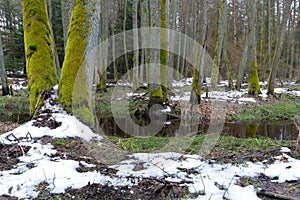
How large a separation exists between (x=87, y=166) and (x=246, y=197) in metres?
2.00

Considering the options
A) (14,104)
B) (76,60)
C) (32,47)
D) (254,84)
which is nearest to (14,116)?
(14,104)

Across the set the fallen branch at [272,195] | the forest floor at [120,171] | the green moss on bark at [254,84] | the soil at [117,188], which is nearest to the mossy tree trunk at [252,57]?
the green moss on bark at [254,84]

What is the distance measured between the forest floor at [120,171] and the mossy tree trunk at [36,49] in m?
0.93

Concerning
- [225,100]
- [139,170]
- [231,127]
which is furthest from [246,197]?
[225,100]

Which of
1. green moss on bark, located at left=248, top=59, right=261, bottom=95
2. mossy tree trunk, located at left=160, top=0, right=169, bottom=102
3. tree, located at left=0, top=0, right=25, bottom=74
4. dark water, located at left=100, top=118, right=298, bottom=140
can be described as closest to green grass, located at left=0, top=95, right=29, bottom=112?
dark water, located at left=100, top=118, right=298, bottom=140

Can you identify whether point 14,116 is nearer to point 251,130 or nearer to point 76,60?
point 76,60

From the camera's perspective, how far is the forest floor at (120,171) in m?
2.80

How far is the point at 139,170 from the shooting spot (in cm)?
348

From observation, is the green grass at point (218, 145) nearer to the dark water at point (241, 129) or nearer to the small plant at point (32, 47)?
the dark water at point (241, 129)

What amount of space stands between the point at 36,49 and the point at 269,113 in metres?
8.69

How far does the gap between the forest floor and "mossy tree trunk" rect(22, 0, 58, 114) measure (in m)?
0.93

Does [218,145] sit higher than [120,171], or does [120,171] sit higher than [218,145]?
[120,171]

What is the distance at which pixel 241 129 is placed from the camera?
8.29 m

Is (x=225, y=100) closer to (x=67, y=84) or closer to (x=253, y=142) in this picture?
(x=253, y=142)
